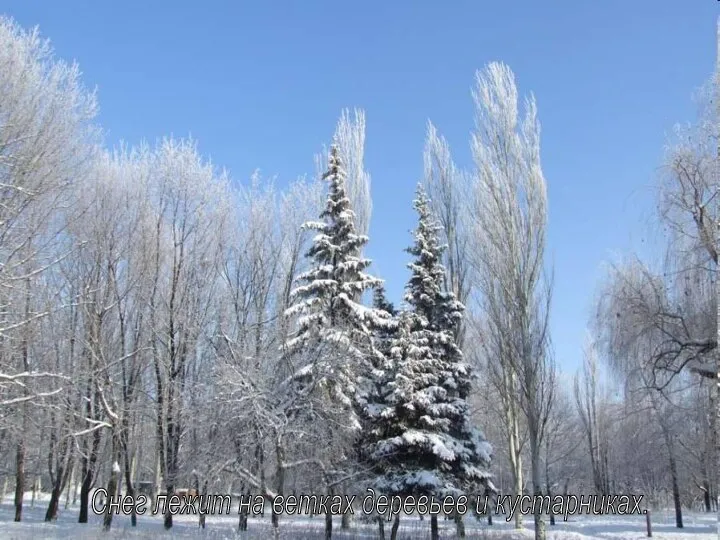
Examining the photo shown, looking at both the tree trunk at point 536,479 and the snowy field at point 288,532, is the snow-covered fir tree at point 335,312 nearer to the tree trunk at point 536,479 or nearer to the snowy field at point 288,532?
the snowy field at point 288,532

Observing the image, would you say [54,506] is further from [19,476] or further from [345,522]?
[345,522]

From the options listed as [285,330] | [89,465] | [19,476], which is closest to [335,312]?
[285,330]

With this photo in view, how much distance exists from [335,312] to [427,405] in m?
3.73

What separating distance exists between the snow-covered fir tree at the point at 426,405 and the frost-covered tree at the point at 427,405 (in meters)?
0.02

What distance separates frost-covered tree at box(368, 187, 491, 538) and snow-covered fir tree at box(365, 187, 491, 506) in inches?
1.0

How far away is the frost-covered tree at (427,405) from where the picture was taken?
48.9 feet

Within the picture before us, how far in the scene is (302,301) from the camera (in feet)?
55.6

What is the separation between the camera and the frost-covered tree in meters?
14.9

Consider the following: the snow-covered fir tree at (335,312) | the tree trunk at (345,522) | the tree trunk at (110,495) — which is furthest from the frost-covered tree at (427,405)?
the tree trunk at (110,495)

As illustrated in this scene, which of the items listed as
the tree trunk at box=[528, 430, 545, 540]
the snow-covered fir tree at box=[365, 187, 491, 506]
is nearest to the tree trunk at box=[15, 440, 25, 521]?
the snow-covered fir tree at box=[365, 187, 491, 506]

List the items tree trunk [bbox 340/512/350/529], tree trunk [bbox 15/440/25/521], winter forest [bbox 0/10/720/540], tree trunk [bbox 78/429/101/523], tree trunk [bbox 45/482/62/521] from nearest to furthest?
1. winter forest [bbox 0/10/720/540]
2. tree trunk [bbox 340/512/350/529]
3. tree trunk [bbox 78/429/101/523]
4. tree trunk [bbox 15/440/25/521]
5. tree trunk [bbox 45/482/62/521]

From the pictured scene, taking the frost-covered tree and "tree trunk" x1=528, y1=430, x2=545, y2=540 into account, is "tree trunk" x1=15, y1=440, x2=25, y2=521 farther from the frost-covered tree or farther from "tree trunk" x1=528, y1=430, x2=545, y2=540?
"tree trunk" x1=528, y1=430, x2=545, y2=540

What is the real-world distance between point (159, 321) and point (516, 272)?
12197mm

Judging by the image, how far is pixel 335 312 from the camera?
16.8 m
